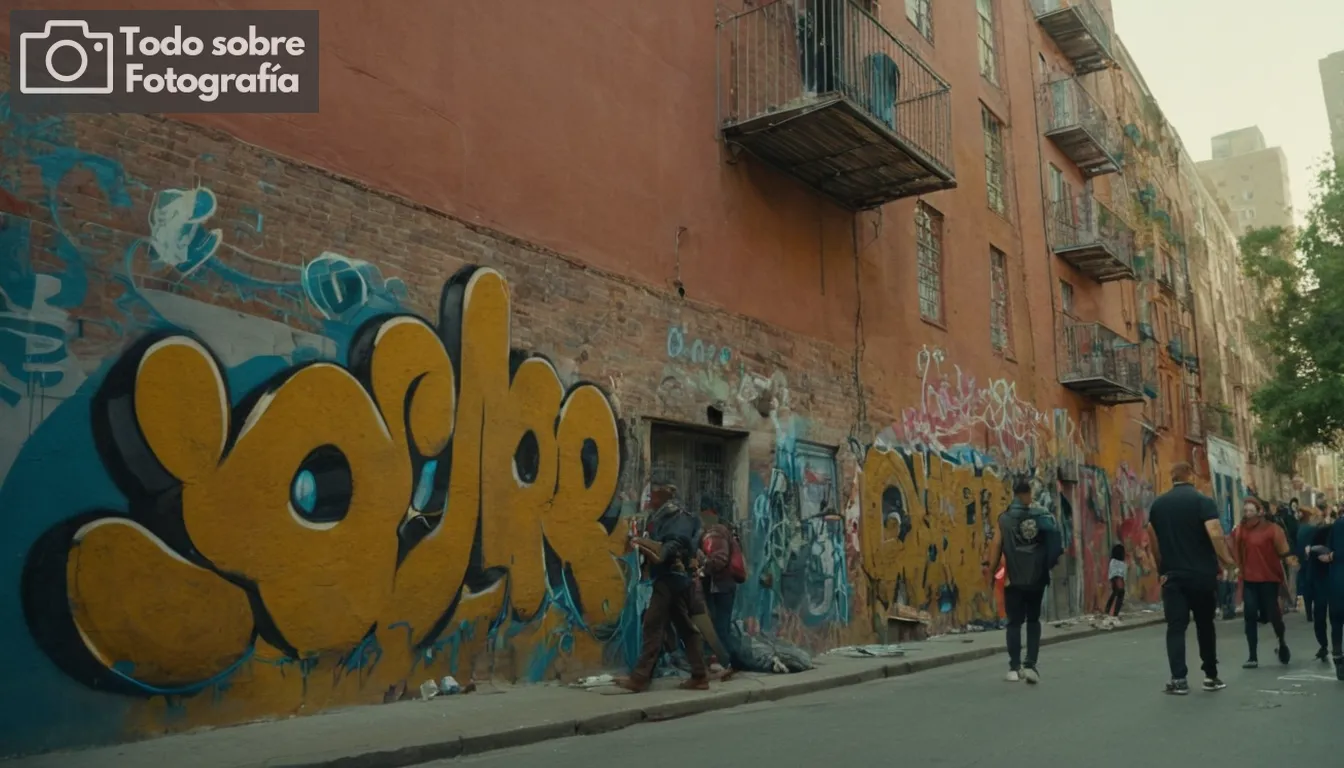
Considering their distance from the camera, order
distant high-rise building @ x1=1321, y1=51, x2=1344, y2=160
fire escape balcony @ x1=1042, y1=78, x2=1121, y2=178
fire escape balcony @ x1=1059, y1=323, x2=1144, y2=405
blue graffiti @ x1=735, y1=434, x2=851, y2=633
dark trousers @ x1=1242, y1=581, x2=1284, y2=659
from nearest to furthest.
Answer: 1. dark trousers @ x1=1242, y1=581, x2=1284, y2=659
2. blue graffiti @ x1=735, y1=434, x2=851, y2=633
3. fire escape balcony @ x1=1059, y1=323, x2=1144, y2=405
4. fire escape balcony @ x1=1042, y1=78, x2=1121, y2=178
5. distant high-rise building @ x1=1321, y1=51, x2=1344, y2=160

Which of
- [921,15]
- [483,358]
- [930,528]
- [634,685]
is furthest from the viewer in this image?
[921,15]

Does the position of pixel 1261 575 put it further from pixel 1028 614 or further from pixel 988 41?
pixel 988 41

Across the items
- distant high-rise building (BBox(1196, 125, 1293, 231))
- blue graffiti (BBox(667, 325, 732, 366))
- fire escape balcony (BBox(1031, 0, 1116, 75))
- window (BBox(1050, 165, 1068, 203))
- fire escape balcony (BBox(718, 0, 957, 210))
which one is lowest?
blue graffiti (BBox(667, 325, 732, 366))

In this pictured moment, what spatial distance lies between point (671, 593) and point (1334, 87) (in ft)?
337

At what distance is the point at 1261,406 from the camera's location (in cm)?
3125

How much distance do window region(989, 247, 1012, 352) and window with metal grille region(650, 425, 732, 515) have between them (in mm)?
8864

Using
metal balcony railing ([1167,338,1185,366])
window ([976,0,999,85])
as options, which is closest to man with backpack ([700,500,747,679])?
window ([976,0,999,85])

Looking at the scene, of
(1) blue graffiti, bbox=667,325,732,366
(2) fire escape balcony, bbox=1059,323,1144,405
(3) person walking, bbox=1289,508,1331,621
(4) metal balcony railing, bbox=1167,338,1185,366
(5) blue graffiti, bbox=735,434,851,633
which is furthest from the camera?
(4) metal balcony railing, bbox=1167,338,1185,366

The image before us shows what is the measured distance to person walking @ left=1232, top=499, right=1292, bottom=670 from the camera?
1049 cm

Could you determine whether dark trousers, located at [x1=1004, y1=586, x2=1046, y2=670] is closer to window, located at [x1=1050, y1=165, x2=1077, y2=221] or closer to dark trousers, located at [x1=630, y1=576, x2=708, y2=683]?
dark trousers, located at [x1=630, y1=576, x2=708, y2=683]

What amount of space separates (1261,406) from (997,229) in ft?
54.6

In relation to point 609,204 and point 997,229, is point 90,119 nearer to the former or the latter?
point 609,204

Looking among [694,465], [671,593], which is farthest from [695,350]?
[671,593]

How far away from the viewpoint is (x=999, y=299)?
19719mm
